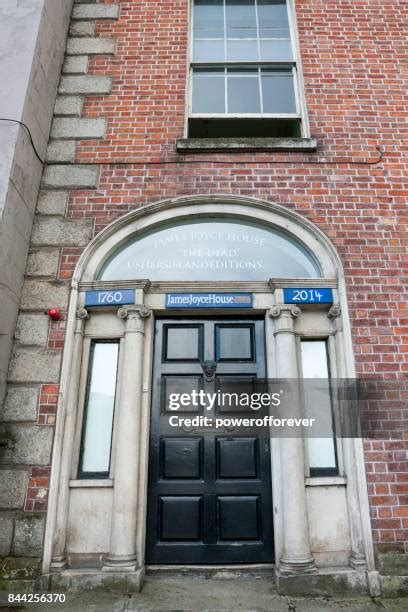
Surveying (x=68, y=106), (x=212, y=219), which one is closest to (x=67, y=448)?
(x=212, y=219)

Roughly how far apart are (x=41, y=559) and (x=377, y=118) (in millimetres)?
6048

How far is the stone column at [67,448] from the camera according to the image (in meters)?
3.72

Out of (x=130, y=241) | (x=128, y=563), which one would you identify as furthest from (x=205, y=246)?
(x=128, y=563)

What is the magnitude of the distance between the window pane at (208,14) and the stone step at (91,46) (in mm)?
1404

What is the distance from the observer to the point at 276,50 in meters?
5.93

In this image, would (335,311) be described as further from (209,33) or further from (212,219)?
(209,33)

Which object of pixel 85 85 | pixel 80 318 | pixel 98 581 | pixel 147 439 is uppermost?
pixel 85 85

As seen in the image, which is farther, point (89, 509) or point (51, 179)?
point (51, 179)

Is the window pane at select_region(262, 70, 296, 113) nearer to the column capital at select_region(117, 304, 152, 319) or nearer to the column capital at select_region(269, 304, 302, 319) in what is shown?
the column capital at select_region(269, 304, 302, 319)

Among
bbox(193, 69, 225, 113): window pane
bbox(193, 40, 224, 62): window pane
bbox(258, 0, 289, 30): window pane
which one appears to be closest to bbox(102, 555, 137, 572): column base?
bbox(193, 69, 225, 113): window pane

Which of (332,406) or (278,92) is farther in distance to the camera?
(278,92)

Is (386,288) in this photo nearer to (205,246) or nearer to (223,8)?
(205,246)

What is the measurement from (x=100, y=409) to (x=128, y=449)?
1.84 ft

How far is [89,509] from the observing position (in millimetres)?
3889
